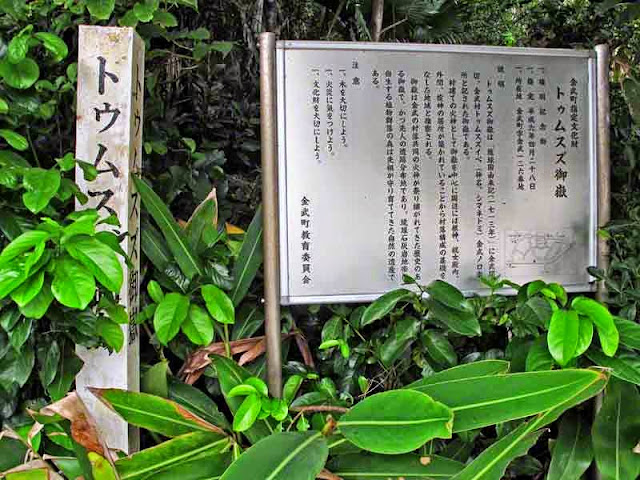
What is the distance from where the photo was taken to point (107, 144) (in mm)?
1318

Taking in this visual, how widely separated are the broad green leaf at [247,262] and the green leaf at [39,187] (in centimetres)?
56

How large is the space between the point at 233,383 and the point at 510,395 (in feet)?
2.17

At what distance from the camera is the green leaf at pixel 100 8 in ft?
4.14

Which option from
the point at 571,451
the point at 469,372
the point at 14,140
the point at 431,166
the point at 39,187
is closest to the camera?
the point at 39,187

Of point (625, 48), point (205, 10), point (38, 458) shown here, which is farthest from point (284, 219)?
point (625, 48)

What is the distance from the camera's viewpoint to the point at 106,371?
131cm

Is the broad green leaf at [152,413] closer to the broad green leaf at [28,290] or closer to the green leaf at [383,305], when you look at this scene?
the broad green leaf at [28,290]

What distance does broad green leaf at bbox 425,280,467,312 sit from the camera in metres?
A: 1.43

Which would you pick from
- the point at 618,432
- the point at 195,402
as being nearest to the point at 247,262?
the point at 195,402

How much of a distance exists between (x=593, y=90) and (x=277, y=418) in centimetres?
130

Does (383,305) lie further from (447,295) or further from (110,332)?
(110,332)

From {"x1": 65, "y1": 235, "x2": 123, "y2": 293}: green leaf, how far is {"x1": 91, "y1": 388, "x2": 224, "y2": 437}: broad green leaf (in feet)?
1.12

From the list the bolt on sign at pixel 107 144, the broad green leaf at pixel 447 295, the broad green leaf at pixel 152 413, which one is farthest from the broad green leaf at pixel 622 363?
the bolt on sign at pixel 107 144

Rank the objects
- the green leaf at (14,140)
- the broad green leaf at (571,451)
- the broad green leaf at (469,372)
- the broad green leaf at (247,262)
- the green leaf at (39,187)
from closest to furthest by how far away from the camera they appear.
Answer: the green leaf at (39,187)
the green leaf at (14,140)
the broad green leaf at (469,372)
the broad green leaf at (571,451)
the broad green leaf at (247,262)
